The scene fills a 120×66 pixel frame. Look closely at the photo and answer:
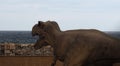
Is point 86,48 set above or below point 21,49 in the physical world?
above

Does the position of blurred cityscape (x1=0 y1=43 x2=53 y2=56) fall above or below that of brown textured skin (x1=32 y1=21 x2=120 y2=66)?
below

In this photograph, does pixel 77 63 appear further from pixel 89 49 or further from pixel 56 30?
pixel 56 30

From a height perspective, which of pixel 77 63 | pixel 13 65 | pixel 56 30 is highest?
pixel 56 30

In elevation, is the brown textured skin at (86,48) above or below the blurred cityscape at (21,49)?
above

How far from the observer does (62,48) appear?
6734mm

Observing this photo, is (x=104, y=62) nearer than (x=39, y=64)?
Yes

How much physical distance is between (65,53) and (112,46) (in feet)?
2.61

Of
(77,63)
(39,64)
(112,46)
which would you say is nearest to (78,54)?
(77,63)

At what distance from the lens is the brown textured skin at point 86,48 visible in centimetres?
641

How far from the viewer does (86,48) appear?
648 cm

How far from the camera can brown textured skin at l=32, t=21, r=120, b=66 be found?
6406mm

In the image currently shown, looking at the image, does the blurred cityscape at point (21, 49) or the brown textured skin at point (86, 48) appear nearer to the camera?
the brown textured skin at point (86, 48)

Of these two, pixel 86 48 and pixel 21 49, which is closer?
pixel 86 48

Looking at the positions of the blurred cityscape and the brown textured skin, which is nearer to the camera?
the brown textured skin
